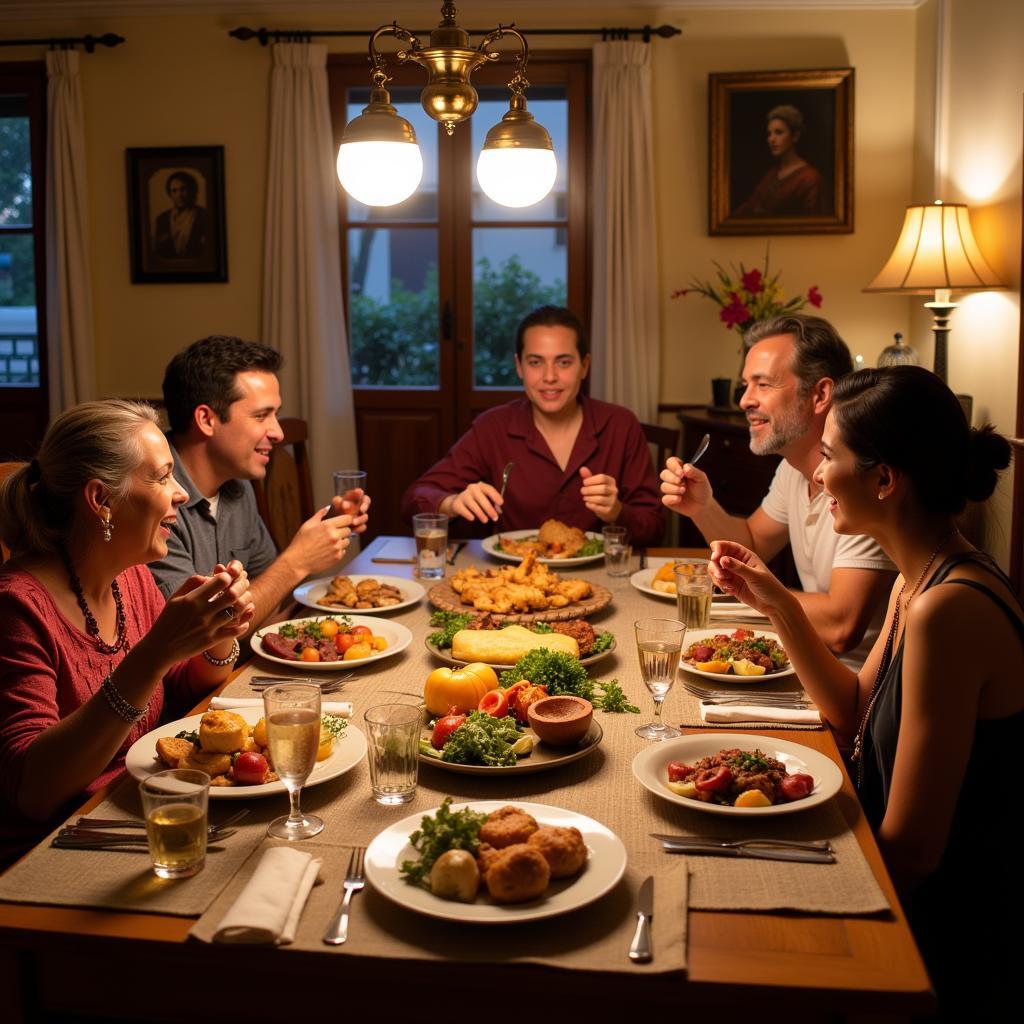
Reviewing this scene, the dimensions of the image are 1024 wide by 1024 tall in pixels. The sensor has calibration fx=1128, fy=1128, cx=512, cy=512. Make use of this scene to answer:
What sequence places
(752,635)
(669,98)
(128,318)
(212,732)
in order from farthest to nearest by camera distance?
(128,318), (669,98), (752,635), (212,732)

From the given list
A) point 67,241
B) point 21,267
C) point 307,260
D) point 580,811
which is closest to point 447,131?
point 580,811

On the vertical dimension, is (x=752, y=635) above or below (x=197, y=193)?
below

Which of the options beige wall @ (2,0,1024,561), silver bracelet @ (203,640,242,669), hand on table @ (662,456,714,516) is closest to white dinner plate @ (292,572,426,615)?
silver bracelet @ (203,640,242,669)

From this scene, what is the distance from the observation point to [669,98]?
504 centimetres

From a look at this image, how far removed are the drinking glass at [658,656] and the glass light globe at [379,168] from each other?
1114 millimetres

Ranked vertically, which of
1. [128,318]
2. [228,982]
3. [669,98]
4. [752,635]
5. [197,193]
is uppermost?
[669,98]

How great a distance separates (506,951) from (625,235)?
→ 14.0 ft

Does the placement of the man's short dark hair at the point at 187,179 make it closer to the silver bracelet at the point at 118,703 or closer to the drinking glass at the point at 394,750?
the silver bracelet at the point at 118,703

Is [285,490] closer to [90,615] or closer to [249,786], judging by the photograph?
[90,615]

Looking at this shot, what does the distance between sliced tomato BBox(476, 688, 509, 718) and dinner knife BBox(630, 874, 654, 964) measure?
469 millimetres

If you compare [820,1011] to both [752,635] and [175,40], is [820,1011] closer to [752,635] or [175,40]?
[752,635]

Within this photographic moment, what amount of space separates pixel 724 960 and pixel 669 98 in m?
4.57

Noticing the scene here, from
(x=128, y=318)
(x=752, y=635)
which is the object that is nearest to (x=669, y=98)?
(x=128, y=318)

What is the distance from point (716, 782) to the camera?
4.80ft
